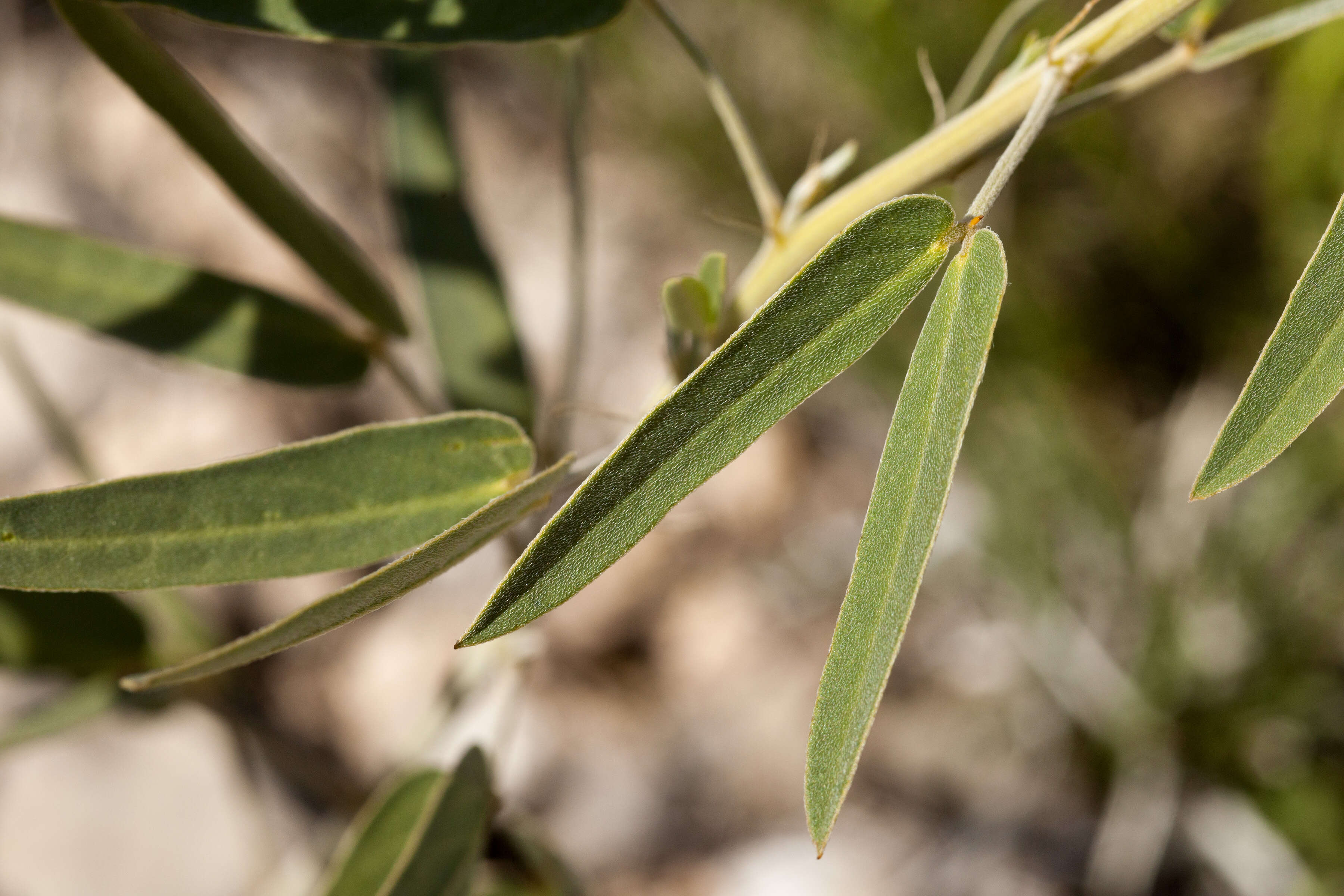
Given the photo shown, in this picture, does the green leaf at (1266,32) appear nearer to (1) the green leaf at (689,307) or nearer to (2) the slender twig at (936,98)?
(2) the slender twig at (936,98)

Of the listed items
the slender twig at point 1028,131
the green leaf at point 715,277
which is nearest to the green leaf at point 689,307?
the green leaf at point 715,277

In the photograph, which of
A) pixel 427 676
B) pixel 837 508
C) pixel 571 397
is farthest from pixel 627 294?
pixel 571 397

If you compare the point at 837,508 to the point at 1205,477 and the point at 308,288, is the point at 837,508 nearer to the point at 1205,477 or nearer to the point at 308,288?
the point at 308,288

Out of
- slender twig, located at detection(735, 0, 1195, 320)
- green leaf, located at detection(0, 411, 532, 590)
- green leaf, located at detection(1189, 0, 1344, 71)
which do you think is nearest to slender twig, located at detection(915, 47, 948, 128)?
slender twig, located at detection(735, 0, 1195, 320)

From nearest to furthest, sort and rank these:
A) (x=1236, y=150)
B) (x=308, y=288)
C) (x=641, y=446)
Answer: (x=641, y=446) → (x=1236, y=150) → (x=308, y=288)

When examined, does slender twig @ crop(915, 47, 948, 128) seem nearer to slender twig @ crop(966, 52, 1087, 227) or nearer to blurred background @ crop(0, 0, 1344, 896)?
slender twig @ crop(966, 52, 1087, 227)

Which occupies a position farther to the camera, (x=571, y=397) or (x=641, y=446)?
(x=571, y=397)

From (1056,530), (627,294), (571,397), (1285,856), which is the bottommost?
(1285,856)
